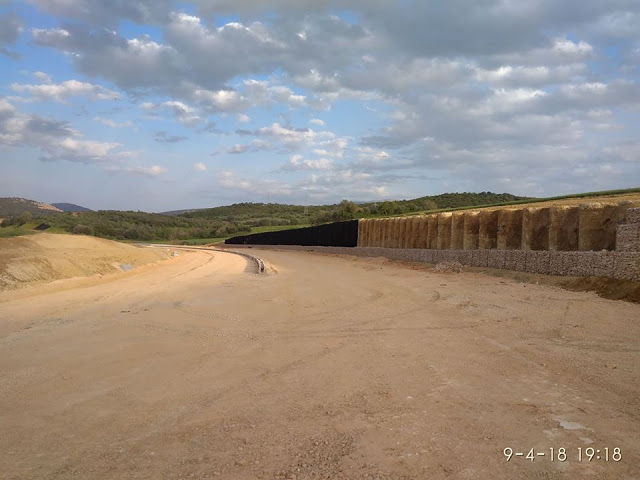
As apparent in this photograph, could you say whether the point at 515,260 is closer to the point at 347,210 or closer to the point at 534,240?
the point at 534,240

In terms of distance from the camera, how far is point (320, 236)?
1929 inches

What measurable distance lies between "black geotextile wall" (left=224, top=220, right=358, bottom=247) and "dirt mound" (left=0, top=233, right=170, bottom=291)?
1746 cm

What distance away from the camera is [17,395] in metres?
5.41

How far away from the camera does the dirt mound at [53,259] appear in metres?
16.4

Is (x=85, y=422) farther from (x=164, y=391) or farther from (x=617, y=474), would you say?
(x=617, y=474)

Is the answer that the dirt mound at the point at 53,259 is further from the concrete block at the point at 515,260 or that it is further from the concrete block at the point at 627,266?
the concrete block at the point at 627,266

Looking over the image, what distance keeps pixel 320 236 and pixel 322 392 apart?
143 feet

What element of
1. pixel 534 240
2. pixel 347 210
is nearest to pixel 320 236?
pixel 347 210

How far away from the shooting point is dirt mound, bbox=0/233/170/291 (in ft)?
53.9

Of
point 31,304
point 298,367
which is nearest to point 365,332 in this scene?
point 298,367

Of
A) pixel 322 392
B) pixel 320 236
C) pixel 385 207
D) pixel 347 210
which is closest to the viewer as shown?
pixel 322 392

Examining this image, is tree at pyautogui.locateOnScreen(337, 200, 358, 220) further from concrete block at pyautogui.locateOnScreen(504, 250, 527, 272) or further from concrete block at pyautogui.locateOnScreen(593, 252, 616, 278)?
concrete block at pyautogui.locateOnScreen(593, 252, 616, 278)

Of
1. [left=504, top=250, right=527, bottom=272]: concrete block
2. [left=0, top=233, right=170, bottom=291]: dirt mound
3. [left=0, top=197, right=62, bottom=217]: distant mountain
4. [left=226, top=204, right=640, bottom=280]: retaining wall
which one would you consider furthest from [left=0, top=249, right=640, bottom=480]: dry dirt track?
[left=0, top=197, right=62, bottom=217]: distant mountain

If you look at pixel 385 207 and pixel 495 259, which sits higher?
pixel 385 207
